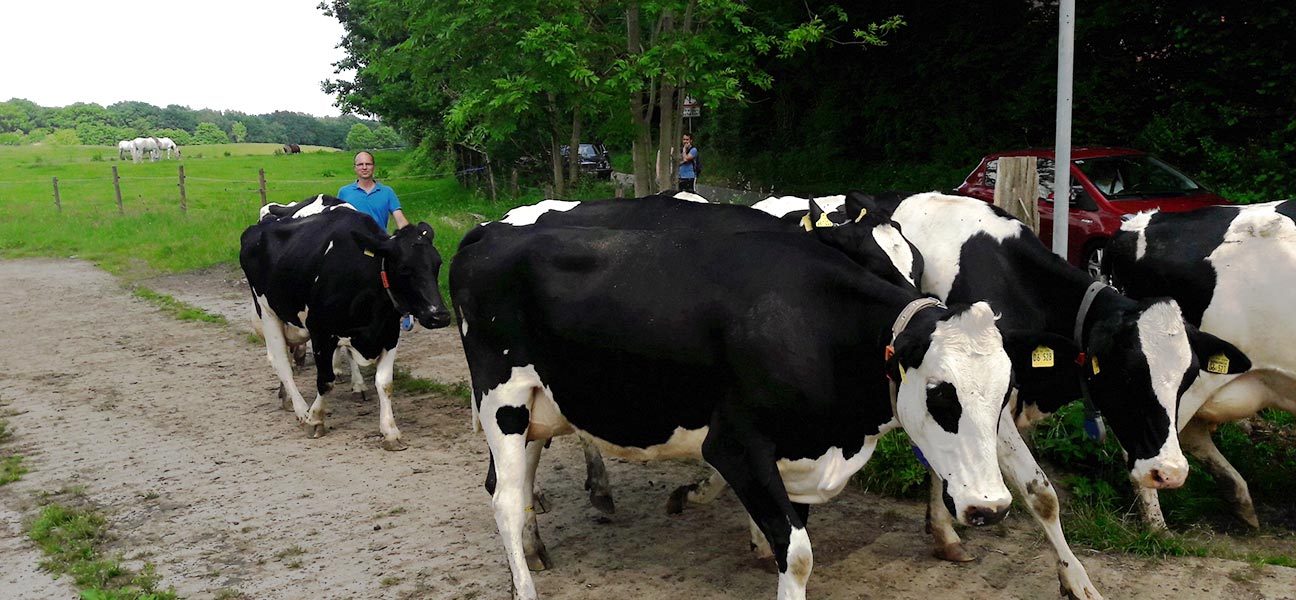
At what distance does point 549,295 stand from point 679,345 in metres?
0.71

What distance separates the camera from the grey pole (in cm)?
696

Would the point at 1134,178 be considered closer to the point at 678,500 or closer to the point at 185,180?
the point at 678,500

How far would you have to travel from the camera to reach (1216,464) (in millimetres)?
6000

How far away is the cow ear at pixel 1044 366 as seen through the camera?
4277 millimetres

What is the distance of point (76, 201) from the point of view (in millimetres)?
33188

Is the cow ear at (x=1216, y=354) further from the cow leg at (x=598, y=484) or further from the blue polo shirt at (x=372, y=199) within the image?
the blue polo shirt at (x=372, y=199)

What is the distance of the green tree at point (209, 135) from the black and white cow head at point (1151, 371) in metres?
115

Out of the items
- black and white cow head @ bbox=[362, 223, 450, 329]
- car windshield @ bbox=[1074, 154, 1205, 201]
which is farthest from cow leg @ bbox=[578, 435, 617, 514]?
car windshield @ bbox=[1074, 154, 1205, 201]

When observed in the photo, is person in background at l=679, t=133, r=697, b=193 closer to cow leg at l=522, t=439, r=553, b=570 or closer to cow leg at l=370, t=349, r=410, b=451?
cow leg at l=370, t=349, r=410, b=451

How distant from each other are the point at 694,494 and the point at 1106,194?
741 cm

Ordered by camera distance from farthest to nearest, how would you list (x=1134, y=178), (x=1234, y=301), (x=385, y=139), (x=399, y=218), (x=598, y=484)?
1. (x=385, y=139)
2. (x=1134, y=178)
3. (x=399, y=218)
4. (x=598, y=484)
5. (x=1234, y=301)

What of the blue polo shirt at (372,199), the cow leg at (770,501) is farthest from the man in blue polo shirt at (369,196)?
the cow leg at (770,501)

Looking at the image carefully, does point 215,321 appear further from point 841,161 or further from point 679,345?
point 841,161

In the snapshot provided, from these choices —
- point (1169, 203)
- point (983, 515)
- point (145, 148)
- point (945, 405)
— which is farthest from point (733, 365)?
point (145, 148)
